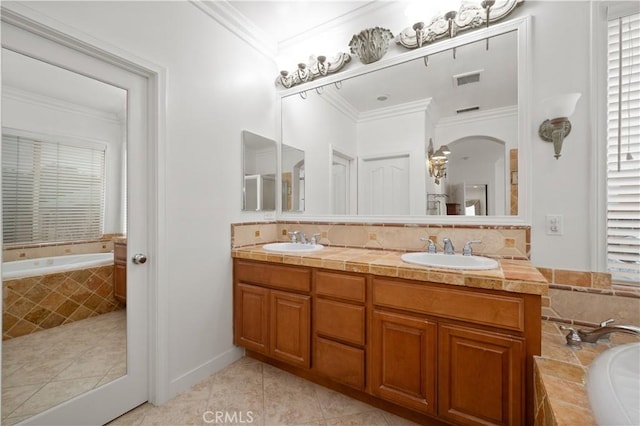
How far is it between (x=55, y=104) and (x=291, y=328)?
6.01ft

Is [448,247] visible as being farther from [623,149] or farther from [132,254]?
[132,254]

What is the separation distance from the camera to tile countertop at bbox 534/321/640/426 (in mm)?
934

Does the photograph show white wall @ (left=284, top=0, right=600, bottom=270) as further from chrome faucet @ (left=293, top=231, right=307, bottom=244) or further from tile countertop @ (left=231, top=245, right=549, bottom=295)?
chrome faucet @ (left=293, top=231, right=307, bottom=244)

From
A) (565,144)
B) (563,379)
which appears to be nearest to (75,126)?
(563,379)

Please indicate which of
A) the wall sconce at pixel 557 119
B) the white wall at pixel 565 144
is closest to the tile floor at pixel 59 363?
the white wall at pixel 565 144

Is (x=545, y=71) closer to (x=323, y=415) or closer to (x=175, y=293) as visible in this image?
(x=323, y=415)

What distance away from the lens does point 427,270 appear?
1477 millimetres

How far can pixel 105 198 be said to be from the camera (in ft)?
5.27

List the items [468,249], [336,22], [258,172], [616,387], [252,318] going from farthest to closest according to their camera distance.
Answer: [258,172] → [336,22] → [252,318] → [468,249] → [616,387]

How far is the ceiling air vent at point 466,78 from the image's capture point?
6.20ft

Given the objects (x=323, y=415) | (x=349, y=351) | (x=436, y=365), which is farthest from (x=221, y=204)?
(x=436, y=365)

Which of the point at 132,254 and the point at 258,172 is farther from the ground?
the point at 258,172

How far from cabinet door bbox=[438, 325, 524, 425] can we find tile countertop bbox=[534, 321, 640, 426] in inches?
3.8

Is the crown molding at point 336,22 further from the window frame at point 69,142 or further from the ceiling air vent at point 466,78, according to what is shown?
the window frame at point 69,142
